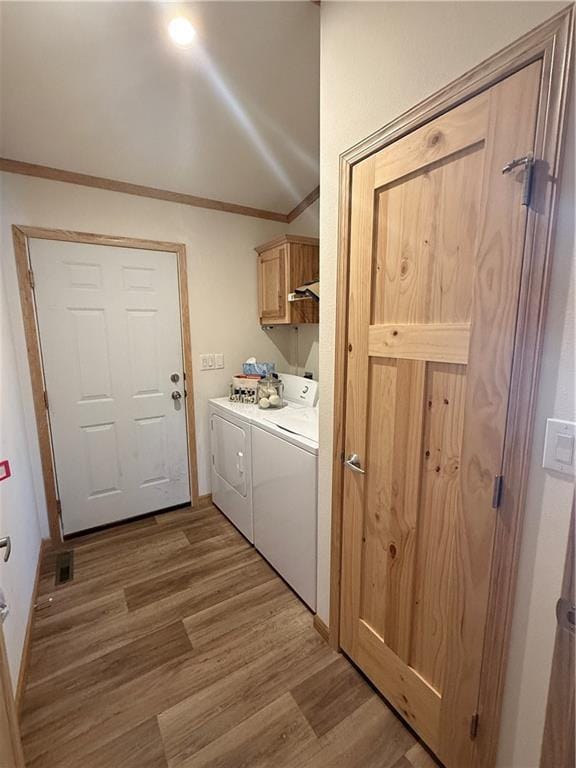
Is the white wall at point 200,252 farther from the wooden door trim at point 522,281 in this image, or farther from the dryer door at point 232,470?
the wooden door trim at point 522,281

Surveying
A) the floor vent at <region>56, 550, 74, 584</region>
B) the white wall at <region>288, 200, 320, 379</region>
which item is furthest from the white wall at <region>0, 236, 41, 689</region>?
the white wall at <region>288, 200, 320, 379</region>

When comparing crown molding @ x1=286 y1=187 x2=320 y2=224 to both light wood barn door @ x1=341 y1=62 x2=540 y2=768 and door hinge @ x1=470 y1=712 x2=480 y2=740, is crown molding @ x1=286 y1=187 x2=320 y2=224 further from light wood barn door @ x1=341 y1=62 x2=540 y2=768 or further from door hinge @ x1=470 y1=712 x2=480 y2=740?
door hinge @ x1=470 y1=712 x2=480 y2=740

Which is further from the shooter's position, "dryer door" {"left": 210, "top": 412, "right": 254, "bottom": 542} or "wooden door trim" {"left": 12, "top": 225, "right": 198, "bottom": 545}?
"dryer door" {"left": 210, "top": 412, "right": 254, "bottom": 542}

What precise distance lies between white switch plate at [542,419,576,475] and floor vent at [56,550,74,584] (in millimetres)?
2511

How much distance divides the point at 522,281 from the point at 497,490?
0.52 meters

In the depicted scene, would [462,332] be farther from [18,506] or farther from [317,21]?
[18,506]

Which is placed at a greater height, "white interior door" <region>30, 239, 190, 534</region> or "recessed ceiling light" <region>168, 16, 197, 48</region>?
"recessed ceiling light" <region>168, 16, 197, 48</region>

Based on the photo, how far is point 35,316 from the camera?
216cm

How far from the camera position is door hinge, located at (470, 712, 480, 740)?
3.26 ft

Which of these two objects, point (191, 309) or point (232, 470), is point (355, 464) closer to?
point (232, 470)

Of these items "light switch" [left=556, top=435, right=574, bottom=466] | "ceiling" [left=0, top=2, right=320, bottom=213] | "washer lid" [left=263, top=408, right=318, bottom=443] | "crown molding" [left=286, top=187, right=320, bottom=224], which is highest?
"ceiling" [left=0, top=2, right=320, bottom=213]

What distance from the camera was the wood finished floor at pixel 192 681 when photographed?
47.4 inches

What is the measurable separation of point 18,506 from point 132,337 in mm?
1236

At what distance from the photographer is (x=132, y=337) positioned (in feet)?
8.13
